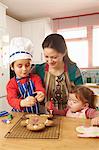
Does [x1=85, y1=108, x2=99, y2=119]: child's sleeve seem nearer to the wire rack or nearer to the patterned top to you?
the patterned top

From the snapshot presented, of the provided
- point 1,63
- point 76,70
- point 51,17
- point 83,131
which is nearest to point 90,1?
point 51,17

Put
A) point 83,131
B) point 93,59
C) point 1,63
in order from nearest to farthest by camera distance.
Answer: point 83,131 < point 1,63 < point 93,59

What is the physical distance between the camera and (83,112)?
1.07 metres

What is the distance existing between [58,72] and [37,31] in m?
2.31

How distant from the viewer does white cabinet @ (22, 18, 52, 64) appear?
126 inches

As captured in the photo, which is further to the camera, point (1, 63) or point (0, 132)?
point (1, 63)

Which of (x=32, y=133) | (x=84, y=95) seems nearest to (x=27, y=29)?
(x=84, y=95)

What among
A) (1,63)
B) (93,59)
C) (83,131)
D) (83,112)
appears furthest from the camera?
(93,59)

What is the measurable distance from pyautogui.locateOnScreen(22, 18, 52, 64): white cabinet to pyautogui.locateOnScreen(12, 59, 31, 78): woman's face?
82.9 inches

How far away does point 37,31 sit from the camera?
3291 mm

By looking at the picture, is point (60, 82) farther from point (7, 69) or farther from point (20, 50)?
point (7, 69)

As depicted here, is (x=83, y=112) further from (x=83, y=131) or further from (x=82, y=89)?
(x=83, y=131)

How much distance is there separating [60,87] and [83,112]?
0.20 m

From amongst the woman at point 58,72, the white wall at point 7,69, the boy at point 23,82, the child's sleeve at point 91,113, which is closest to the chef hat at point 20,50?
the boy at point 23,82
